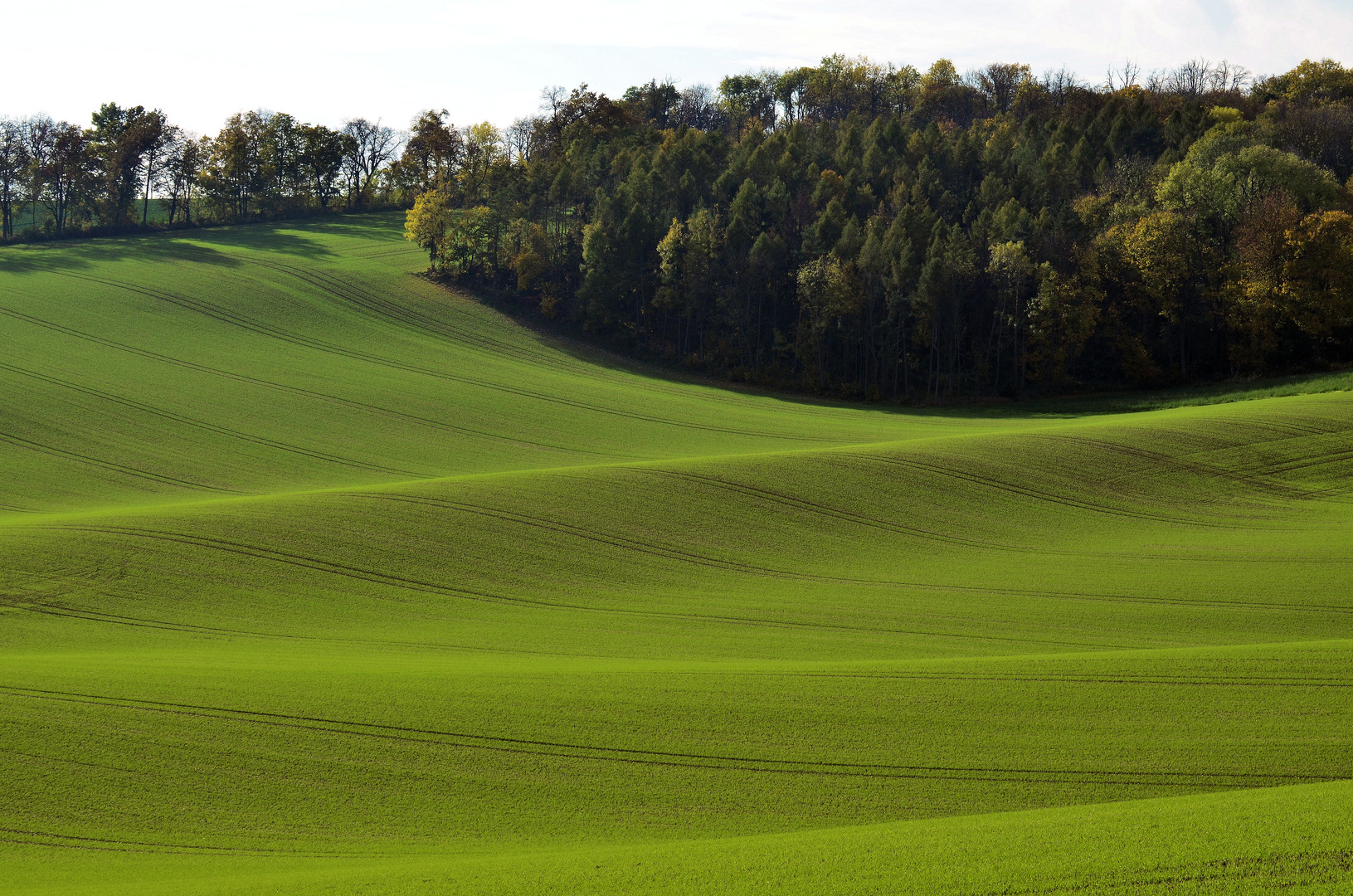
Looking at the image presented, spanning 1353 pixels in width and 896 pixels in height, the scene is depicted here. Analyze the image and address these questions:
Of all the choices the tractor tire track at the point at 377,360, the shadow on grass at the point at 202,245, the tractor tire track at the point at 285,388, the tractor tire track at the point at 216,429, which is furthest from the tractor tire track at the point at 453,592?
the shadow on grass at the point at 202,245

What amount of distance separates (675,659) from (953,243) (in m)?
51.0

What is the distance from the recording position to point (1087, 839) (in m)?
10.2

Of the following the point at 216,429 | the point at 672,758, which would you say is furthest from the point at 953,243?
the point at 672,758

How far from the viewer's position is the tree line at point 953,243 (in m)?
61.0

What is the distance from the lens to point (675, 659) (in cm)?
1969

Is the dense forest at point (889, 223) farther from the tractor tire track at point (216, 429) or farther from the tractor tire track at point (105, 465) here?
the tractor tire track at point (105, 465)

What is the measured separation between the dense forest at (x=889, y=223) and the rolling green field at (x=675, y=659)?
14641 millimetres

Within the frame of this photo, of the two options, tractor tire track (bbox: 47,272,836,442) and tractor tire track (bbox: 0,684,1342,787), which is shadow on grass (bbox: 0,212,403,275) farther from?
tractor tire track (bbox: 0,684,1342,787)

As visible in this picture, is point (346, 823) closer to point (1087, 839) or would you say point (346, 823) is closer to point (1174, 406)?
point (1087, 839)

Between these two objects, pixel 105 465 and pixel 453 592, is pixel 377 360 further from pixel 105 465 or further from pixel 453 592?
pixel 453 592

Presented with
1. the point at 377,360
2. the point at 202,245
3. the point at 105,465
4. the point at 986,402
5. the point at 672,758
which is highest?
the point at 202,245

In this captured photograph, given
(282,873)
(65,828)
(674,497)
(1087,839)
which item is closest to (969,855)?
(1087,839)

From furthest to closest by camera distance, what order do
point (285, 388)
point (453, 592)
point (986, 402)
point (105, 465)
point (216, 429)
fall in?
point (986, 402), point (285, 388), point (216, 429), point (105, 465), point (453, 592)

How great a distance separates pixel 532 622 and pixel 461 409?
3270 centimetres
